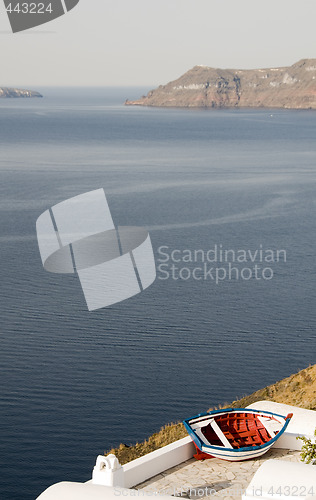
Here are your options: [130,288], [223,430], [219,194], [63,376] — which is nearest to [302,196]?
[219,194]

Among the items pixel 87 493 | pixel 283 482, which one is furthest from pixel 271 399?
pixel 87 493

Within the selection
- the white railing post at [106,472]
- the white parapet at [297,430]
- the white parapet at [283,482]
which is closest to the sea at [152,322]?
the white parapet at [297,430]

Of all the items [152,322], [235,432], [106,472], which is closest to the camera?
[106,472]

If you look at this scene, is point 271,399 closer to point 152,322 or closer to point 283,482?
point 283,482

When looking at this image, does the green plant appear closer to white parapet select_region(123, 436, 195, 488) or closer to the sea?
white parapet select_region(123, 436, 195, 488)

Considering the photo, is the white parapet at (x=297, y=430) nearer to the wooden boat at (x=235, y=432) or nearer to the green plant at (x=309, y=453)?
the wooden boat at (x=235, y=432)

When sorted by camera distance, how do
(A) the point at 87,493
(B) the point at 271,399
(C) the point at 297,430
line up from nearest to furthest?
(A) the point at 87,493, (C) the point at 297,430, (B) the point at 271,399
